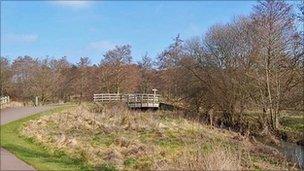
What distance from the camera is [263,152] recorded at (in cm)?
2383

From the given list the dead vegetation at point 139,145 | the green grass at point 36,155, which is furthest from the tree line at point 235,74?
the green grass at point 36,155

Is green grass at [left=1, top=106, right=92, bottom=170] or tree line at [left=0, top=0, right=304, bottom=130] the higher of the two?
tree line at [left=0, top=0, right=304, bottom=130]

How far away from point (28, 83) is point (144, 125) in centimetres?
3931

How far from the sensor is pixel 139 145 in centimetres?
2117

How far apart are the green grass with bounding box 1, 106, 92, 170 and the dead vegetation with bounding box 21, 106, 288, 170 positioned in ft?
1.45

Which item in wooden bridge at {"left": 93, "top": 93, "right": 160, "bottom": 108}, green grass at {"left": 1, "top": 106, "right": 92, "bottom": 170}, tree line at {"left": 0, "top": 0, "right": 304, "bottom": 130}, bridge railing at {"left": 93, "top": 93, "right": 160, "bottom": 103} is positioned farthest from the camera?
wooden bridge at {"left": 93, "top": 93, "right": 160, "bottom": 108}

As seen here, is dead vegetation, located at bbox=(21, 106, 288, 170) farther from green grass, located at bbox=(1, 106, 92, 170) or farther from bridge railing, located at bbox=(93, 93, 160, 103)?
bridge railing, located at bbox=(93, 93, 160, 103)

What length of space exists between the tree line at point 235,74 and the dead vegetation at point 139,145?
8.61m

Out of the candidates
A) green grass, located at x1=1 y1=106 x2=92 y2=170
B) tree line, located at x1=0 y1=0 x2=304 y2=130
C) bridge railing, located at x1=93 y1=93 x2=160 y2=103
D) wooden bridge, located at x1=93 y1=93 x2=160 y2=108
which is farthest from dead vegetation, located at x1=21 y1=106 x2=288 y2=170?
wooden bridge, located at x1=93 y1=93 x2=160 y2=108

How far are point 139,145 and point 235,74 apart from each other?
82.9 feet

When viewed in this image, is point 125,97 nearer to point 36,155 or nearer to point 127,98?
point 127,98

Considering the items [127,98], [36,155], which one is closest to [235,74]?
[127,98]

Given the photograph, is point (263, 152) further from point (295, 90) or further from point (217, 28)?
point (217, 28)

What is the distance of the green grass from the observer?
50.3 feet
